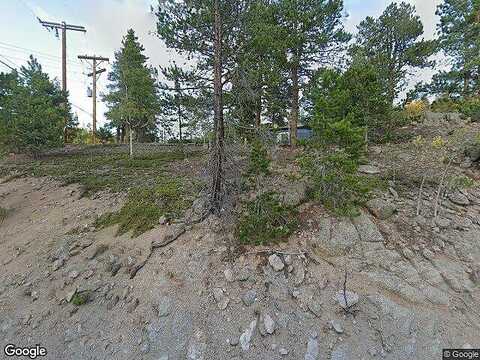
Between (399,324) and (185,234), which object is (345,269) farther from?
(185,234)

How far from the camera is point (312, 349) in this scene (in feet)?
14.4

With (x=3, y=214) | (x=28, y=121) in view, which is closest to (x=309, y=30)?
(x=3, y=214)

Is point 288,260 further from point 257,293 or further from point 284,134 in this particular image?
point 284,134

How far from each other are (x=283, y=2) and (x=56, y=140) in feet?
48.7

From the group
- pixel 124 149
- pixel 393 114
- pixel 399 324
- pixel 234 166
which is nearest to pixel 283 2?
pixel 393 114

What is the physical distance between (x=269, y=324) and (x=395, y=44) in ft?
55.8

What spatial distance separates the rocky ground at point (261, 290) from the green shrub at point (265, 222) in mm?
238

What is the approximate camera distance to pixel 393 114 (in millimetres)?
12164

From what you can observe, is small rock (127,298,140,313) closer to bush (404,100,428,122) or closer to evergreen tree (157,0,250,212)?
evergreen tree (157,0,250,212)

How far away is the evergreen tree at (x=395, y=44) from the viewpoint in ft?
47.3

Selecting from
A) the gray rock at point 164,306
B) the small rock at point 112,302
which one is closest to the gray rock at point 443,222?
the gray rock at point 164,306

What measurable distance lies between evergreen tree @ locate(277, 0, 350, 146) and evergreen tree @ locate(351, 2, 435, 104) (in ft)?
13.8

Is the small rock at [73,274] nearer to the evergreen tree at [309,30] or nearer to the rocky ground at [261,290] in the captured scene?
the rocky ground at [261,290]

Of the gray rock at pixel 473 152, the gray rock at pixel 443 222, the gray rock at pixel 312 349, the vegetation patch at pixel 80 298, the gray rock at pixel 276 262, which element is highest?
the gray rock at pixel 473 152
